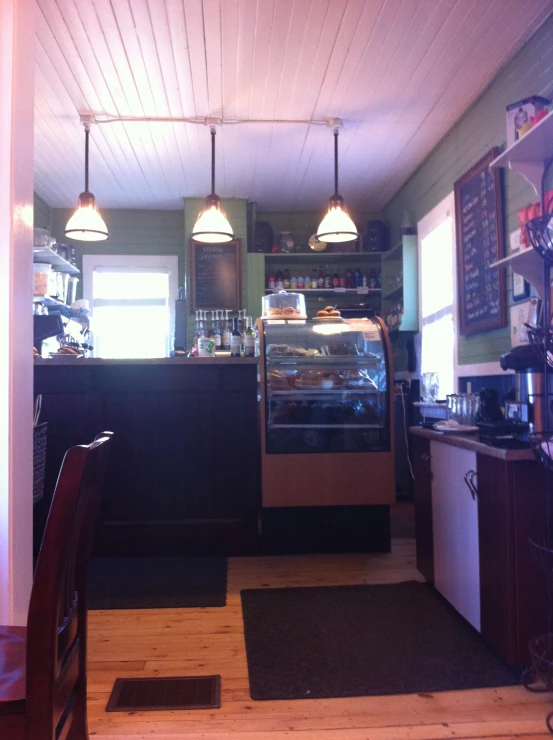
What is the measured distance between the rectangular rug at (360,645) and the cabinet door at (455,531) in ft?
0.42

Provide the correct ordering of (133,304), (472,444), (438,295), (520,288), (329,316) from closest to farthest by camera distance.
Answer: (472,444) < (520,288) < (329,316) < (438,295) < (133,304)

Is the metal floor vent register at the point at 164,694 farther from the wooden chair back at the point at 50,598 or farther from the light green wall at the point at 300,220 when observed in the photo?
the light green wall at the point at 300,220

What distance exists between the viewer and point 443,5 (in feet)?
10.5

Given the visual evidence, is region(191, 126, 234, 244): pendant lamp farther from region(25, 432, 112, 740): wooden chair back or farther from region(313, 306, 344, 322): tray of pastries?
region(25, 432, 112, 740): wooden chair back

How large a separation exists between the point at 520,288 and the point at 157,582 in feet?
8.43

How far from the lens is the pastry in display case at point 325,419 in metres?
3.68

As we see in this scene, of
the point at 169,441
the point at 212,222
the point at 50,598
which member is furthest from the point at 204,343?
the point at 50,598

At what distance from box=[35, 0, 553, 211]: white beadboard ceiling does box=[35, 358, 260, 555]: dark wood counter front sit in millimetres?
1818

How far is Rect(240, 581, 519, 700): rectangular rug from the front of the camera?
2158 mm

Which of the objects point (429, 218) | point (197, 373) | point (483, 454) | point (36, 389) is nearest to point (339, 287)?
point (429, 218)

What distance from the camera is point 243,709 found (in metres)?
2.01

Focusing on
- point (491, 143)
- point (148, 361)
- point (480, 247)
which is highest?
point (491, 143)

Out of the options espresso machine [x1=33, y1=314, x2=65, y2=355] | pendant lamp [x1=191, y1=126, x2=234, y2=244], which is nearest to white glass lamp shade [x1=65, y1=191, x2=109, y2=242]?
pendant lamp [x1=191, y1=126, x2=234, y2=244]

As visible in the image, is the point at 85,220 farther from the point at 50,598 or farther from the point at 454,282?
the point at 50,598
